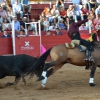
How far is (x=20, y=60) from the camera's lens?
8875 mm

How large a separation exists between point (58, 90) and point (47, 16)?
28.7ft

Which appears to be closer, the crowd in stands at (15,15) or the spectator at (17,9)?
the crowd in stands at (15,15)

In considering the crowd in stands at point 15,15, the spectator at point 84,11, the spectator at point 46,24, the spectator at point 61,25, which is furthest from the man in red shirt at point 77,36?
the spectator at point 84,11

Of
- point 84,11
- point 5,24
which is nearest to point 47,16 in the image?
point 84,11

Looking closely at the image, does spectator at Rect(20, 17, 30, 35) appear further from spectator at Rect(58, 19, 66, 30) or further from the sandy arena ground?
the sandy arena ground

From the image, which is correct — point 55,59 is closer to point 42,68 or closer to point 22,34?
point 42,68

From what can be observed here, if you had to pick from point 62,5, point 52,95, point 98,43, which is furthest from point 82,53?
point 62,5

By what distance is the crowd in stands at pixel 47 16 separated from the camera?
15.0 metres

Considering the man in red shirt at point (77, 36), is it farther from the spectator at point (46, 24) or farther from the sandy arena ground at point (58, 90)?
the spectator at point (46, 24)

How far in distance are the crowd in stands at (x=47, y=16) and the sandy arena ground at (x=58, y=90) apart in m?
4.99

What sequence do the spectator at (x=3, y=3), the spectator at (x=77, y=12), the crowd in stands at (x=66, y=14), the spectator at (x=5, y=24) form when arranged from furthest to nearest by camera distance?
the spectator at (x=77, y=12) → the crowd in stands at (x=66, y=14) → the spectator at (x=3, y=3) → the spectator at (x=5, y=24)

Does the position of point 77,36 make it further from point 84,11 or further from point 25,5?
point 84,11

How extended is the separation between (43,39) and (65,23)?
1.81m

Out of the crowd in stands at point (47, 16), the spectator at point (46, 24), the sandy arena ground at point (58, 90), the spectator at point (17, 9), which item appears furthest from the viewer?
the spectator at point (17, 9)
